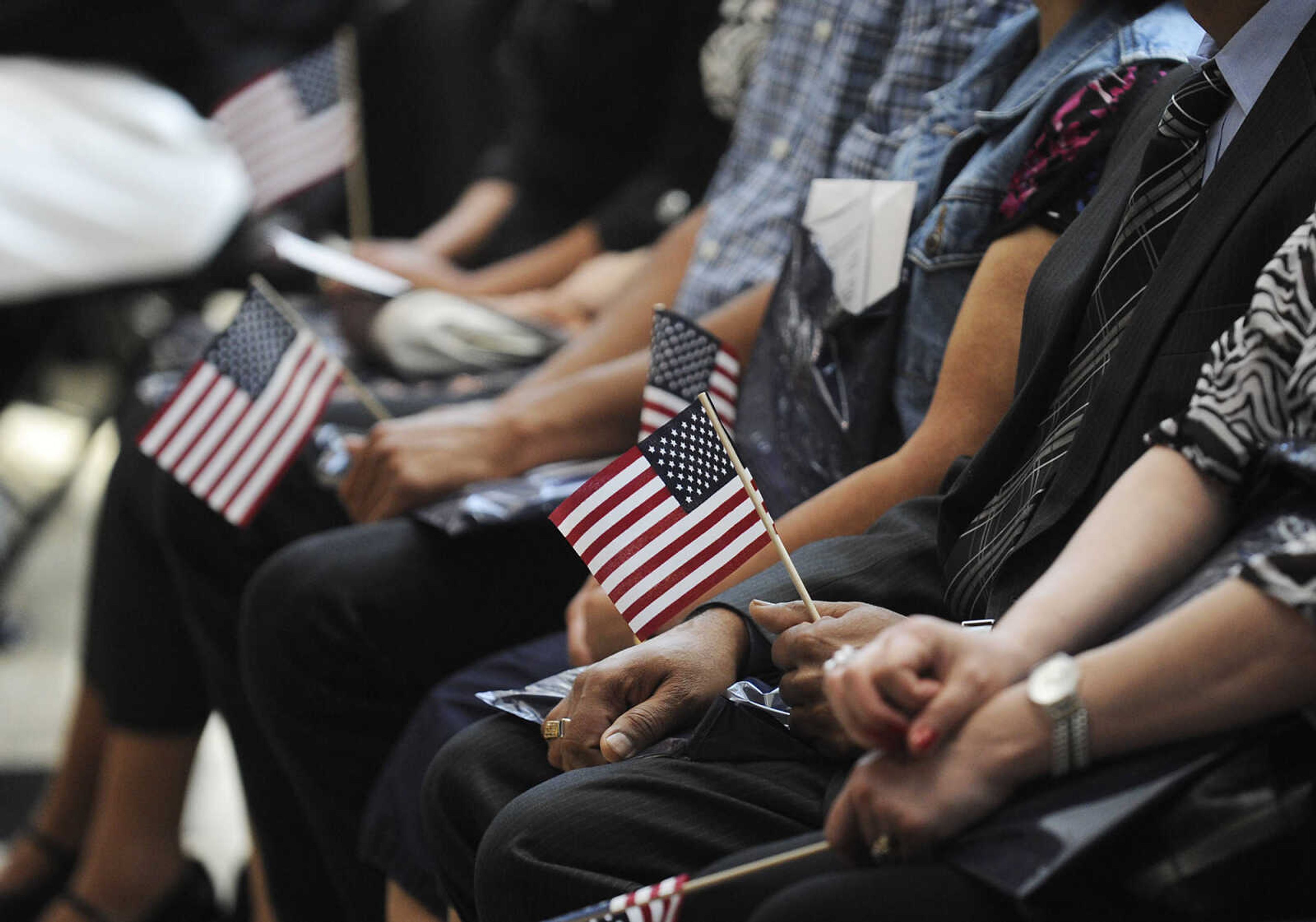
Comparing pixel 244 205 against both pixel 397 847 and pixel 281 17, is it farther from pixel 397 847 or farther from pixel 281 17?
pixel 397 847

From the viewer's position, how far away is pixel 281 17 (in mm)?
3291

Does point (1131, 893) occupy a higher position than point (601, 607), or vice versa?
point (1131, 893)

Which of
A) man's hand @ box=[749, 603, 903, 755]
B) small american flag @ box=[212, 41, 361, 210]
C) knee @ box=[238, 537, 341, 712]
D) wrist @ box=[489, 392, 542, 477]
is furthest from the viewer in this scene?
small american flag @ box=[212, 41, 361, 210]

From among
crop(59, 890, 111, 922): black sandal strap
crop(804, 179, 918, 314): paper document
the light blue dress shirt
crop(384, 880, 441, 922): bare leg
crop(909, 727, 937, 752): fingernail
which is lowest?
crop(59, 890, 111, 922): black sandal strap

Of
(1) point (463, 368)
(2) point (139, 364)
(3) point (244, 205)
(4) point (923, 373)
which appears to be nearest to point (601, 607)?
(4) point (923, 373)

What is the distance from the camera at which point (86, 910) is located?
5.95ft

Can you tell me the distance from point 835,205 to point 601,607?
46cm

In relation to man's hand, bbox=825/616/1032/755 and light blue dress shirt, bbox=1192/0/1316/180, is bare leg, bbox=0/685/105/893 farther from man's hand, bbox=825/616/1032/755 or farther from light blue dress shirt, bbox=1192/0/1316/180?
light blue dress shirt, bbox=1192/0/1316/180

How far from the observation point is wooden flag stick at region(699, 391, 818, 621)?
3.26ft

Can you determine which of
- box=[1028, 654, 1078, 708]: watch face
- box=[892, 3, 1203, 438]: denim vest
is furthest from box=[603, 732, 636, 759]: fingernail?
box=[892, 3, 1203, 438]: denim vest

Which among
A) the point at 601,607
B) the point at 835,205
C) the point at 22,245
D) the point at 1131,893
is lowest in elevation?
the point at 22,245

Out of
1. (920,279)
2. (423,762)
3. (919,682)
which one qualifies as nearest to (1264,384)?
(919,682)

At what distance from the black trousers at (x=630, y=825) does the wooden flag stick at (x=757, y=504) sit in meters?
0.12

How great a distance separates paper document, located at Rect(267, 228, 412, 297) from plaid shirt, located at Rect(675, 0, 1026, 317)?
43cm
